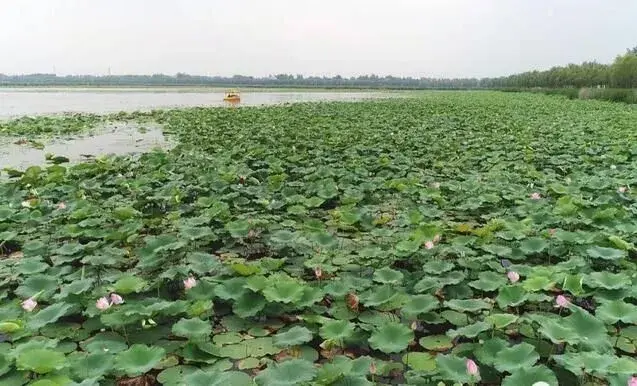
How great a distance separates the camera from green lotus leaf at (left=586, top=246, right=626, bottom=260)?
2.58m

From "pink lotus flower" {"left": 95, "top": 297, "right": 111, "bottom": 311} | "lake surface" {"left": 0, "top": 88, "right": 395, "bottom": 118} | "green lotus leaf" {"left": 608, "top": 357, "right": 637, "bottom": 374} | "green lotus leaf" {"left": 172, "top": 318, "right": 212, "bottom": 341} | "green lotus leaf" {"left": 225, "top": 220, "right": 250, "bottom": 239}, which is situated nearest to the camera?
"green lotus leaf" {"left": 608, "top": 357, "right": 637, "bottom": 374}

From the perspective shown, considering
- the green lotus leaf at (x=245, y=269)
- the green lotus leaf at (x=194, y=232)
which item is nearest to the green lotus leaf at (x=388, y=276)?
the green lotus leaf at (x=245, y=269)

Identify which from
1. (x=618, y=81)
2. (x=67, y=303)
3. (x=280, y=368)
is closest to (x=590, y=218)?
(x=280, y=368)

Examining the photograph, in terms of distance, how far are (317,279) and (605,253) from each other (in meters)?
1.49

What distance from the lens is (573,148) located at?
7.09 meters

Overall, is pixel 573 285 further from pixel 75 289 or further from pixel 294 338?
pixel 75 289

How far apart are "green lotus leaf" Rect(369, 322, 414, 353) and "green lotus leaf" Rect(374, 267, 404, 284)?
500mm

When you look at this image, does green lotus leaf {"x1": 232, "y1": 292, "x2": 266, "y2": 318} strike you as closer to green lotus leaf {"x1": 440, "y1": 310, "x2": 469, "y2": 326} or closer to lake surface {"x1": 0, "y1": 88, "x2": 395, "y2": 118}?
green lotus leaf {"x1": 440, "y1": 310, "x2": 469, "y2": 326}

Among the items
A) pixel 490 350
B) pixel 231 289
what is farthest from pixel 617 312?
pixel 231 289

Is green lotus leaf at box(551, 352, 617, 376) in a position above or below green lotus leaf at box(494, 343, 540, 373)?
above

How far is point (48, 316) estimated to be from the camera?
2.13 meters

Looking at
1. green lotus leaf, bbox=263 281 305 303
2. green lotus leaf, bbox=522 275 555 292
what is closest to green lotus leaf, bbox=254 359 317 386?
green lotus leaf, bbox=263 281 305 303

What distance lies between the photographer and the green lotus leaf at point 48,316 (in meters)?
2.07

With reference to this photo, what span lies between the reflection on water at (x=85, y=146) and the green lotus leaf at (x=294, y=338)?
5707mm
